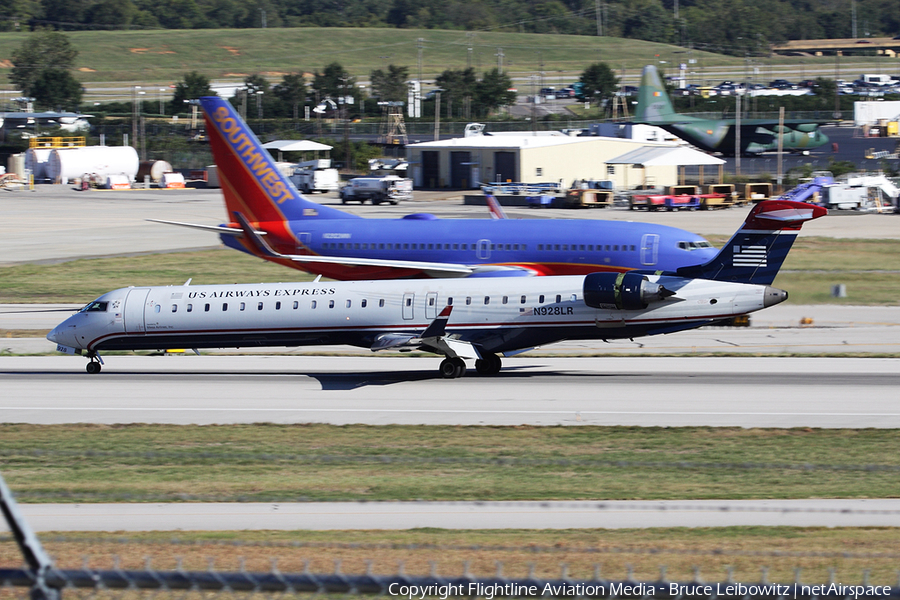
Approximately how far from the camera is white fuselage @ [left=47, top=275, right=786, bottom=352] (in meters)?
27.9

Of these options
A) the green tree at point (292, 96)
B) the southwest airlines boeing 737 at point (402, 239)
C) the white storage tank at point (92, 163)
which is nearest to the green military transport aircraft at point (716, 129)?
the white storage tank at point (92, 163)

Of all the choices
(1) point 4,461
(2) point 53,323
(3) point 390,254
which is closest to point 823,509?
(1) point 4,461

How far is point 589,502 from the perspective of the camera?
17.0 meters

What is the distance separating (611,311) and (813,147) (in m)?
108

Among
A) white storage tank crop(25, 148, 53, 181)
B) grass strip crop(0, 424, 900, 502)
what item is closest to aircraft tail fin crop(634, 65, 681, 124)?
white storage tank crop(25, 148, 53, 181)

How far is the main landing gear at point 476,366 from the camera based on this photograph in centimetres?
2969

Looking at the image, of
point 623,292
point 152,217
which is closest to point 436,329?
point 623,292

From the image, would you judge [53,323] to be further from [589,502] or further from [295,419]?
[589,502]

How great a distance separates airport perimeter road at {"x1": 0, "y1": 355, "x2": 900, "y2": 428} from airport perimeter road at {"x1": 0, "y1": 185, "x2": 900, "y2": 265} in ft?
99.1

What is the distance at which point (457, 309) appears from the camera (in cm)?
2948

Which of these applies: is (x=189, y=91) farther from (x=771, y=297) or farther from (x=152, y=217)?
(x=771, y=297)

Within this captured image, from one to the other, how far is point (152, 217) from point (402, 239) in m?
44.1

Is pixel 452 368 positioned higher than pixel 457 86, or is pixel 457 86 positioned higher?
pixel 457 86

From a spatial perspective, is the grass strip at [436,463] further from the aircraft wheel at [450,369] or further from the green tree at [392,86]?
the green tree at [392,86]
